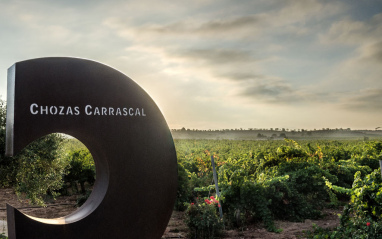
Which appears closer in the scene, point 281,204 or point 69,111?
point 69,111

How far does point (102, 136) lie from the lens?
612 centimetres

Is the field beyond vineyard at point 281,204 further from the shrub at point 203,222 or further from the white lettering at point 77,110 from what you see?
the white lettering at point 77,110

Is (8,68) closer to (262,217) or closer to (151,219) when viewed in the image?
(151,219)

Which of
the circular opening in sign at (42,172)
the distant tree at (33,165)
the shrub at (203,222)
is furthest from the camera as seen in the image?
the circular opening in sign at (42,172)

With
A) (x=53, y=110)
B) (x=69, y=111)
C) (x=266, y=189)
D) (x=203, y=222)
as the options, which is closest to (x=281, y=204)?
(x=266, y=189)

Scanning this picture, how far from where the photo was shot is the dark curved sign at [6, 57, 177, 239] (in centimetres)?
561

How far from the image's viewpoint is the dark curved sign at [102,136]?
5.61 m

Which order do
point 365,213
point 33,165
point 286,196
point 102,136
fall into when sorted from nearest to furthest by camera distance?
point 102,136 < point 365,213 < point 286,196 < point 33,165

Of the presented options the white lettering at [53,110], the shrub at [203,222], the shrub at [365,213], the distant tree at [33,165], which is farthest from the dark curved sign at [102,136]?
the distant tree at [33,165]

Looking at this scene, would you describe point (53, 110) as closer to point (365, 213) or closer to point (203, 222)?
point (203, 222)

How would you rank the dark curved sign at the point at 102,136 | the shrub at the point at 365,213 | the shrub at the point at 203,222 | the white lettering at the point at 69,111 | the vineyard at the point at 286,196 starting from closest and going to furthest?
the dark curved sign at the point at 102,136 < the white lettering at the point at 69,111 < the shrub at the point at 365,213 < the vineyard at the point at 286,196 < the shrub at the point at 203,222

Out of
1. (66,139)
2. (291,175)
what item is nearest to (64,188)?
(66,139)

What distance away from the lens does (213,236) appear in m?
8.35

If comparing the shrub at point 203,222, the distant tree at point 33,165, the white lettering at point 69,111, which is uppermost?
the white lettering at point 69,111
